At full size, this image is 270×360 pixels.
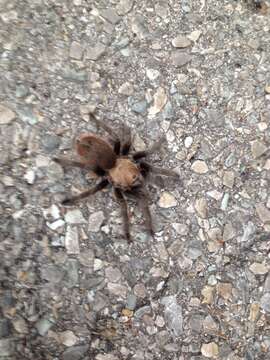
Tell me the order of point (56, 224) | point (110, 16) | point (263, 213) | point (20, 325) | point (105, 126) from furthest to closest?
1. point (110, 16)
2. point (263, 213)
3. point (105, 126)
4. point (56, 224)
5. point (20, 325)

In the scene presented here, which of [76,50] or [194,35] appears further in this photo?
[194,35]

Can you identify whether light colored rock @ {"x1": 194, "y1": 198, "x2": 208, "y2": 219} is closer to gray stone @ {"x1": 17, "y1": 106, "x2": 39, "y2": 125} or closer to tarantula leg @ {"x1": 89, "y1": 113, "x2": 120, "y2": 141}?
tarantula leg @ {"x1": 89, "y1": 113, "x2": 120, "y2": 141}

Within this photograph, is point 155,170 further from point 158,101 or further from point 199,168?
point 158,101

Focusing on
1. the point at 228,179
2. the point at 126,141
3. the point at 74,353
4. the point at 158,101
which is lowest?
the point at 74,353

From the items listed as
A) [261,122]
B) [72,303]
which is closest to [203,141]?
[261,122]

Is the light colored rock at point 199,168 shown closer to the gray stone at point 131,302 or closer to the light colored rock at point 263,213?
the light colored rock at point 263,213

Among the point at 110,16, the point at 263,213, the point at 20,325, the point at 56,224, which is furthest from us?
the point at 110,16

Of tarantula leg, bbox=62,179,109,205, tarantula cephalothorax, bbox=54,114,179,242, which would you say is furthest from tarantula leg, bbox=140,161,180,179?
tarantula leg, bbox=62,179,109,205

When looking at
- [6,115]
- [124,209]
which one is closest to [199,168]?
[124,209]
